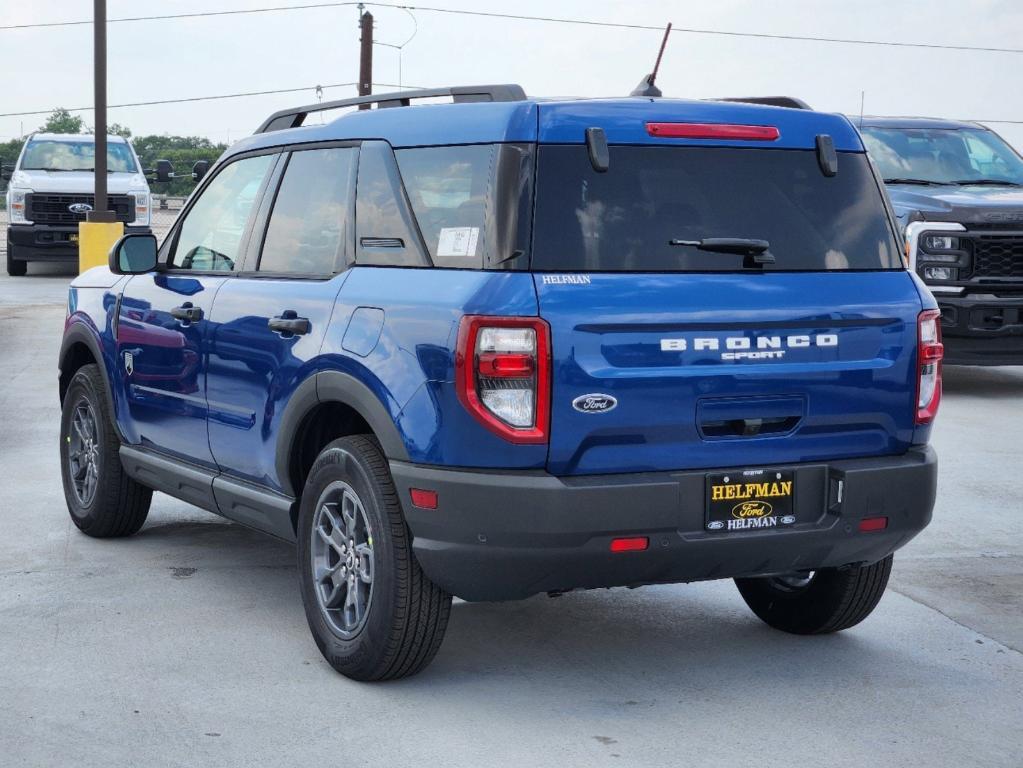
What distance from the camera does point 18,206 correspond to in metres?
25.5

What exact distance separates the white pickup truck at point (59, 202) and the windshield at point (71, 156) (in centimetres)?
2

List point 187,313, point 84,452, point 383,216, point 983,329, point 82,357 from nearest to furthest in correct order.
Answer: point 383,216
point 187,313
point 84,452
point 82,357
point 983,329

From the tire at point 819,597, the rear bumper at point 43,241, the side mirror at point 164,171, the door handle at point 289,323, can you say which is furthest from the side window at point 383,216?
the side mirror at point 164,171

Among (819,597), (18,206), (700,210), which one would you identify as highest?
(700,210)

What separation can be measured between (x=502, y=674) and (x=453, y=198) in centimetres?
162

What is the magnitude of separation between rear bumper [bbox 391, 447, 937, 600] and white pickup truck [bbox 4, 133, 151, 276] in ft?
73.1

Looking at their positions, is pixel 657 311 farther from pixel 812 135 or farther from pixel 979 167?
pixel 979 167

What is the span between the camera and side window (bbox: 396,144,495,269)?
4.64 metres

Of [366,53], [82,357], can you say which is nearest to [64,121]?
[366,53]

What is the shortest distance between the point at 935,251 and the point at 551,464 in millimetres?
9032

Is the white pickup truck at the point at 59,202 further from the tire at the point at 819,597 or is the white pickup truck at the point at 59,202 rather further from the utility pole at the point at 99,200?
the tire at the point at 819,597

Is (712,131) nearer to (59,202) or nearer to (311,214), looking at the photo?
(311,214)

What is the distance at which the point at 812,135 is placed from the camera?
5059 mm

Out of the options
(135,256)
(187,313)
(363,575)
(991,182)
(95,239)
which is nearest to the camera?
(363,575)
